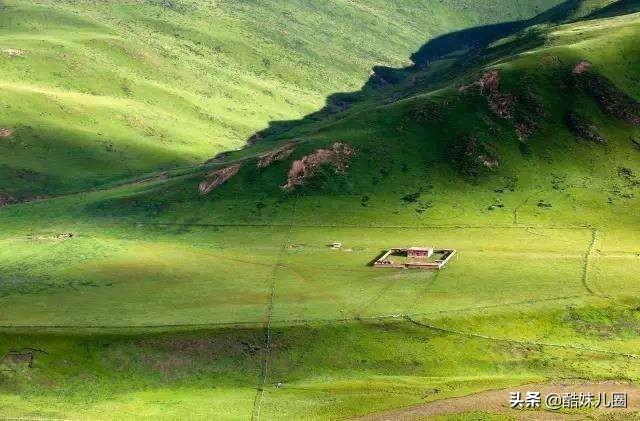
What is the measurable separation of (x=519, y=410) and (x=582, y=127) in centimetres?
6860

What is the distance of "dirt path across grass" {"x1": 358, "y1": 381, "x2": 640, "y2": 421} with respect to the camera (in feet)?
184

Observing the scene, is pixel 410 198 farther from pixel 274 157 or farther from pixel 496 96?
Result: pixel 496 96

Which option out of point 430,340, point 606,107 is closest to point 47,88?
point 606,107

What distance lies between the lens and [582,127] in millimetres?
114688

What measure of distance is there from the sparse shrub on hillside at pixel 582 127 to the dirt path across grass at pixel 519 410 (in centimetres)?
6094

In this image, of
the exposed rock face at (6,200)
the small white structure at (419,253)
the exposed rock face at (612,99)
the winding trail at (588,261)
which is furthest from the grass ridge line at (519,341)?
the exposed rock face at (6,200)

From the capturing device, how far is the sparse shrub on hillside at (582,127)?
113500mm

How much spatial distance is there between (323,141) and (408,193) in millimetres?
16808

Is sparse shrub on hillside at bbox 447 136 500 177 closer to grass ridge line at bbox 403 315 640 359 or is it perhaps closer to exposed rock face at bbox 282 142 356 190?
exposed rock face at bbox 282 142 356 190

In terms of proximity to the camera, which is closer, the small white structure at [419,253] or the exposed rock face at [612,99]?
the small white structure at [419,253]

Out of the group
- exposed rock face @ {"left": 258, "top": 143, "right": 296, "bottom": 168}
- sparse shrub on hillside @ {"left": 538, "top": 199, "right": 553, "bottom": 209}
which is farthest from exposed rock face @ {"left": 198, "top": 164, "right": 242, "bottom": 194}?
sparse shrub on hillside @ {"left": 538, "top": 199, "right": 553, "bottom": 209}

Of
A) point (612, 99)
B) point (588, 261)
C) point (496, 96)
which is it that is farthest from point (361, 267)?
point (612, 99)

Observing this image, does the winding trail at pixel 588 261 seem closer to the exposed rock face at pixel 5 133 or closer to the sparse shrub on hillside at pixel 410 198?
the sparse shrub on hillside at pixel 410 198

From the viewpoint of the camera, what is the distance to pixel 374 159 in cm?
11162
